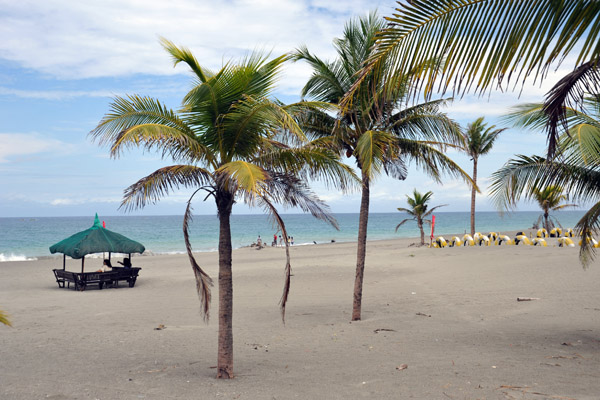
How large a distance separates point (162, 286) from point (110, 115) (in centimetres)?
1252

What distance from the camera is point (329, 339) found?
9.76m

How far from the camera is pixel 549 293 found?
1385 cm

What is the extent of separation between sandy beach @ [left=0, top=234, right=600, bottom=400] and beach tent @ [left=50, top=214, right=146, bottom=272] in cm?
145

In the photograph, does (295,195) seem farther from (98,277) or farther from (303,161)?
(98,277)

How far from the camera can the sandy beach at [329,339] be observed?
22.2 feet

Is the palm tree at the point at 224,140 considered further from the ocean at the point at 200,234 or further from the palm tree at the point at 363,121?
the ocean at the point at 200,234

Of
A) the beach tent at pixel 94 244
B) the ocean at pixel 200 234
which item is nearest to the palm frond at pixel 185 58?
the beach tent at pixel 94 244

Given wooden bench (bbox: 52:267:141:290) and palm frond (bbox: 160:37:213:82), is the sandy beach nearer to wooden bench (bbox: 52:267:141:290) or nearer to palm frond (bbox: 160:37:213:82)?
wooden bench (bbox: 52:267:141:290)

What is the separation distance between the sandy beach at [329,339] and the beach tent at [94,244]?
1.45 metres

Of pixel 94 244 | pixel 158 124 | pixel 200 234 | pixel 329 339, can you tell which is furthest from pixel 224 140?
pixel 200 234

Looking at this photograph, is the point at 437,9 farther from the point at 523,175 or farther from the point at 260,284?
the point at 260,284

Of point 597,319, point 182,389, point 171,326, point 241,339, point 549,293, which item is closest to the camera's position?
point 182,389

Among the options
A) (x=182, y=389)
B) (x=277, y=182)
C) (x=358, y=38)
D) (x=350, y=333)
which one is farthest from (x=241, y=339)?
(x=358, y=38)

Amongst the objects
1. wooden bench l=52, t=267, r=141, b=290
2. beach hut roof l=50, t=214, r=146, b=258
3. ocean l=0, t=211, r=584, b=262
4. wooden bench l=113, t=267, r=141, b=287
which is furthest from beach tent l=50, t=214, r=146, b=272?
ocean l=0, t=211, r=584, b=262
